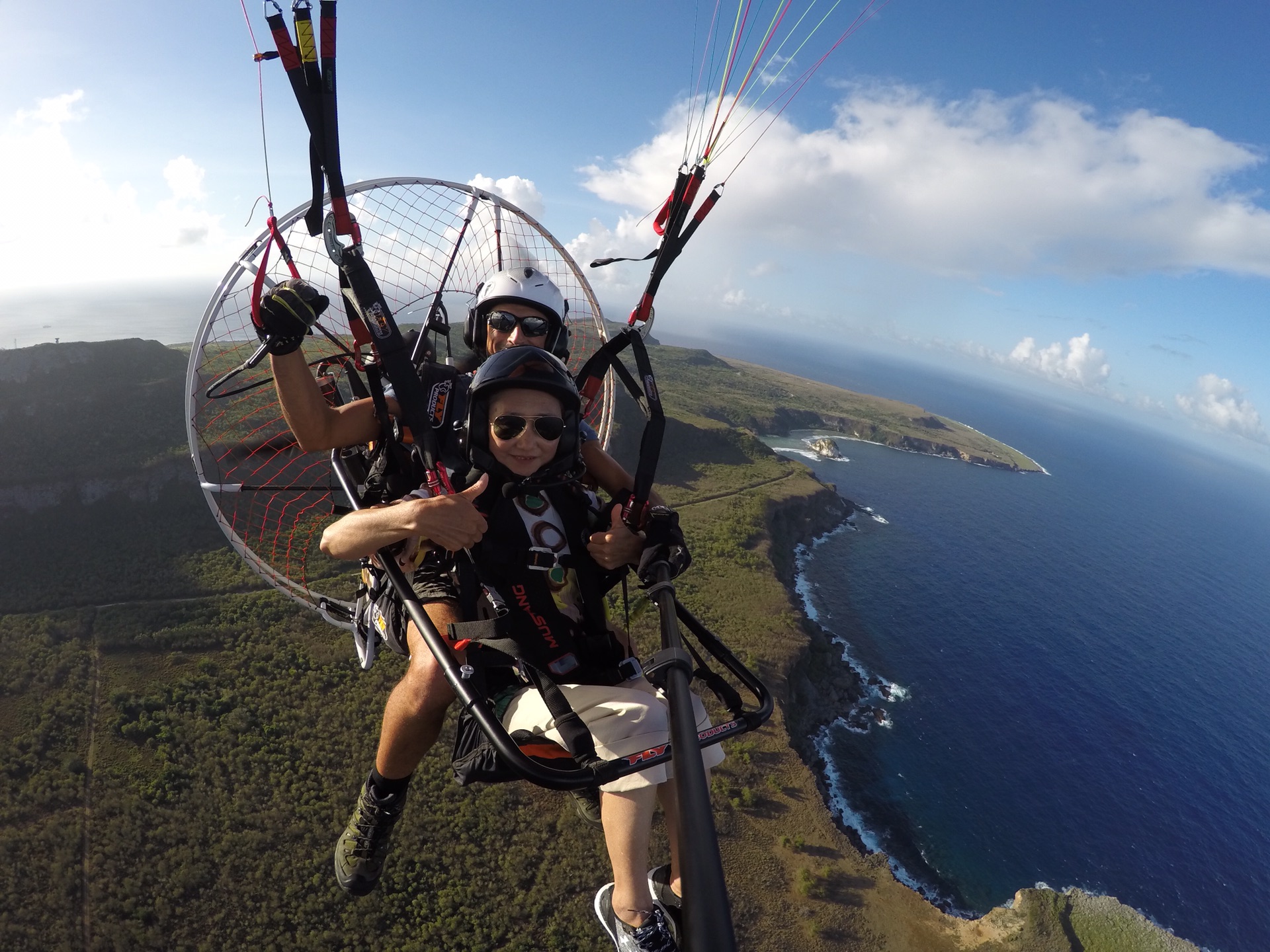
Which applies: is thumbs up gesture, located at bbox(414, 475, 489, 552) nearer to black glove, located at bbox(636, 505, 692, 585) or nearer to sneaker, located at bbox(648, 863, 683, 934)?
black glove, located at bbox(636, 505, 692, 585)

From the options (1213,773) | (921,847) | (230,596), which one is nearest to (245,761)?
(230,596)

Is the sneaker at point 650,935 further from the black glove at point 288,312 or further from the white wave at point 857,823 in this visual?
the white wave at point 857,823

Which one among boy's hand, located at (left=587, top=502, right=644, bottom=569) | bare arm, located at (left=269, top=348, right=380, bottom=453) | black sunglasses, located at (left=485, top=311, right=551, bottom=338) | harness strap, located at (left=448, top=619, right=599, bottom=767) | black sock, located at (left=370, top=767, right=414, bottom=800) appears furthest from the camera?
black sunglasses, located at (left=485, top=311, right=551, bottom=338)

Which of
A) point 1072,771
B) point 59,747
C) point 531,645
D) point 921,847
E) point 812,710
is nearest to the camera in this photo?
point 531,645

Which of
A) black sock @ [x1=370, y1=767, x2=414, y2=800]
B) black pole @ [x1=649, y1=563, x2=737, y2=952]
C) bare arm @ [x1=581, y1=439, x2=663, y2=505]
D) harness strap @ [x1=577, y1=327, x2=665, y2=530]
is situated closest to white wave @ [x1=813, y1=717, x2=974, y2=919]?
black sock @ [x1=370, y1=767, x2=414, y2=800]

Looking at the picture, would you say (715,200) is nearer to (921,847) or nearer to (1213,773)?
(921,847)

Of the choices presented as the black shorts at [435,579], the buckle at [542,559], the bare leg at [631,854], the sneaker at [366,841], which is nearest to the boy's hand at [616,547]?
the buckle at [542,559]
